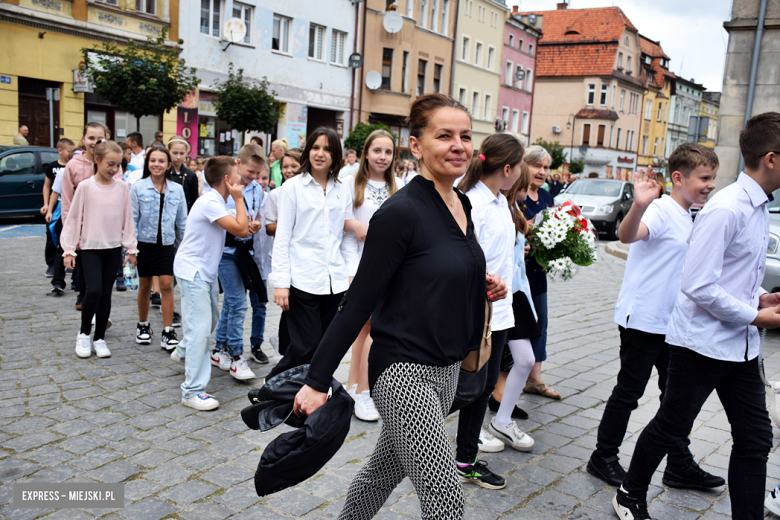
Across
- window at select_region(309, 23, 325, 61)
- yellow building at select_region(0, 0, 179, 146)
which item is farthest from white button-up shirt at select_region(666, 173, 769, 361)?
window at select_region(309, 23, 325, 61)

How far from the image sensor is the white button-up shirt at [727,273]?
3117mm

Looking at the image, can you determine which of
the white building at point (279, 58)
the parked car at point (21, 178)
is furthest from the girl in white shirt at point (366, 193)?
the white building at point (279, 58)

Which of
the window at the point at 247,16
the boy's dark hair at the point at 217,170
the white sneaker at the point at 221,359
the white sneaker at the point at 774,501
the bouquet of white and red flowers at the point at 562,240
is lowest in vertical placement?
the white sneaker at the point at 221,359

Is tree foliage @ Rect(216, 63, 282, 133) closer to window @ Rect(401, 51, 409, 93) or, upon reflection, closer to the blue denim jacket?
window @ Rect(401, 51, 409, 93)

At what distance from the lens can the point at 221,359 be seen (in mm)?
6195

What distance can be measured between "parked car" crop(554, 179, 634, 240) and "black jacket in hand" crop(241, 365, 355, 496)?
18704 millimetres

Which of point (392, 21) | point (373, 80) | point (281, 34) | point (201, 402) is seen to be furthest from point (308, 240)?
point (392, 21)

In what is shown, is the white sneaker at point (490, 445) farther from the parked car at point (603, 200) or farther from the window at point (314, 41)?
the window at point (314, 41)

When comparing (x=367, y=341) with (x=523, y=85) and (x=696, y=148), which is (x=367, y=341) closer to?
(x=696, y=148)

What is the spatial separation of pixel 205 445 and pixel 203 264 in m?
1.51

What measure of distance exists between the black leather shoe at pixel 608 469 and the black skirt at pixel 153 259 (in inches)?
175

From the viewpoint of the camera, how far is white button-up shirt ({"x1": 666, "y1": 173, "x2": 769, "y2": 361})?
312 centimetres

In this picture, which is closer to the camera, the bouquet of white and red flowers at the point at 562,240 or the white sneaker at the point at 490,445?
the white sneaker at the point at 490,445

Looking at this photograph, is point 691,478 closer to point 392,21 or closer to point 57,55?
point 57,55
